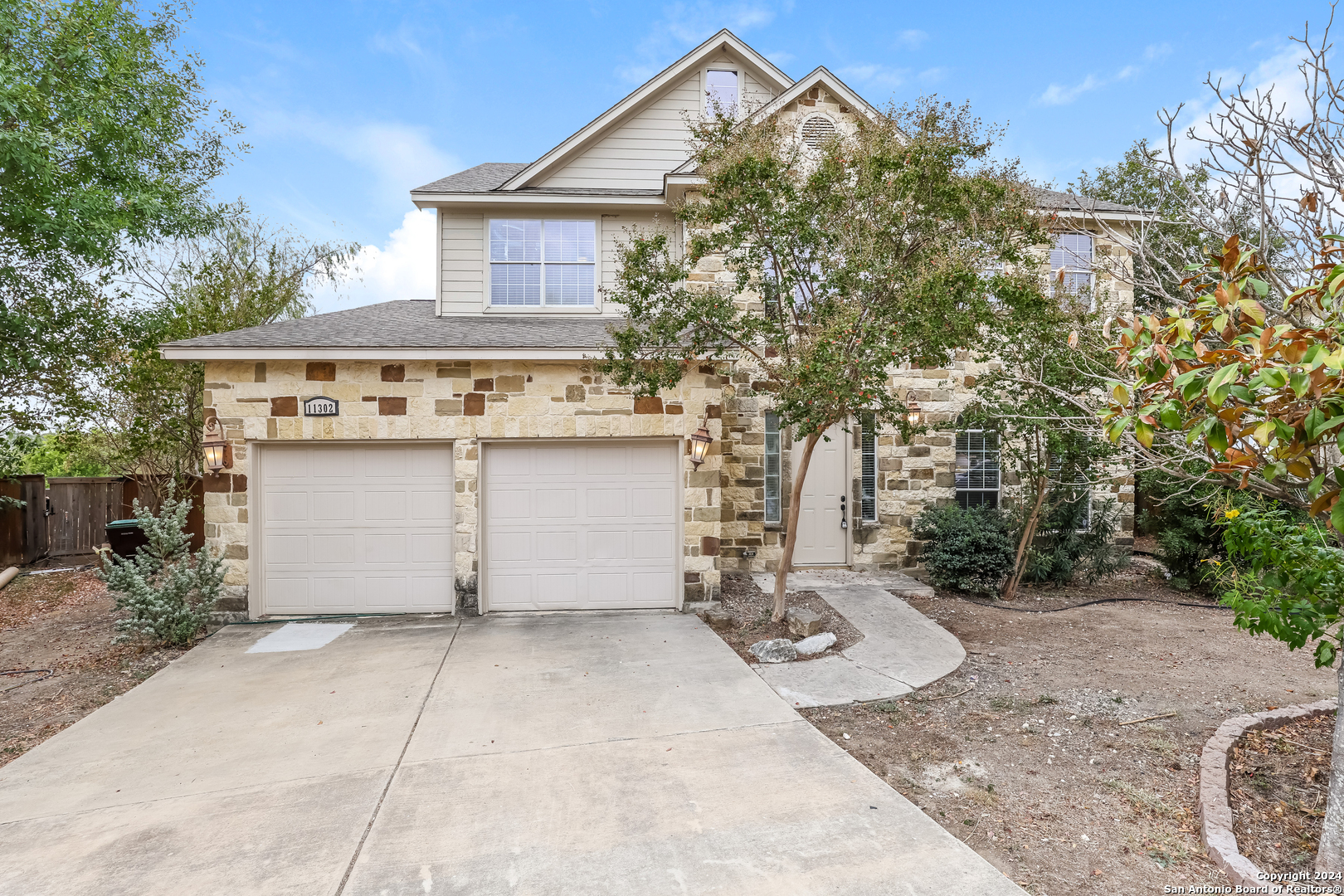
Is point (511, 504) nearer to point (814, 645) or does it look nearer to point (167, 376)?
point (814, 645)

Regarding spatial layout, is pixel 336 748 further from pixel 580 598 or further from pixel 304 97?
pixel 304 97

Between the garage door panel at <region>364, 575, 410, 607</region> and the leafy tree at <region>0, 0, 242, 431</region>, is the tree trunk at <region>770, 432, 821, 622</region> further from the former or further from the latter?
the leafy tree at <region>0, 0, 242, 431</region>

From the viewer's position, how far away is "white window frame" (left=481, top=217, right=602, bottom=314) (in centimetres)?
908

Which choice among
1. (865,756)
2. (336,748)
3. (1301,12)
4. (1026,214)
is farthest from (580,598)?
(1301,12)

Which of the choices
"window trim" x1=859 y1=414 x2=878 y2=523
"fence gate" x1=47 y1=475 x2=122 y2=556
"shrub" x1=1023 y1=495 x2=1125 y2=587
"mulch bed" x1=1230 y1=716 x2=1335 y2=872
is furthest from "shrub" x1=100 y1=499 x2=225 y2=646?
"shrub" x1=1023 y1=495 x2=1125 y2=587

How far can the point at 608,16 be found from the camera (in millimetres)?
12391

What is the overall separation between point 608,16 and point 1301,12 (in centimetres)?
1144

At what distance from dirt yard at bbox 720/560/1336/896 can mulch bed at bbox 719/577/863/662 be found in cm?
109

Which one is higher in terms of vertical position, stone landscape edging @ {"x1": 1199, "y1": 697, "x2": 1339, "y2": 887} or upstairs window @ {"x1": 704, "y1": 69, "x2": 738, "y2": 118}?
upstairs window @ {"x1": 704, "y1": 69, "x2": 738, "y2": 118}

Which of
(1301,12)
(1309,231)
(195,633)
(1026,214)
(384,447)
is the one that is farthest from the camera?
(384,447)

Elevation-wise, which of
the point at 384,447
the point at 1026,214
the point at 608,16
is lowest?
the point at 384,447

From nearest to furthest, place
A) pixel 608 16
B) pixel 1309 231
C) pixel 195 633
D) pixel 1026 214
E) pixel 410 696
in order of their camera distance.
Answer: pixel 1309 231 < pixel 410 696 < pixel 1026 214 < pixel 195 633 < pixel 608 16

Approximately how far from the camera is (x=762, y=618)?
6754 millimetres

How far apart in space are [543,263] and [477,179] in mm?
1978
